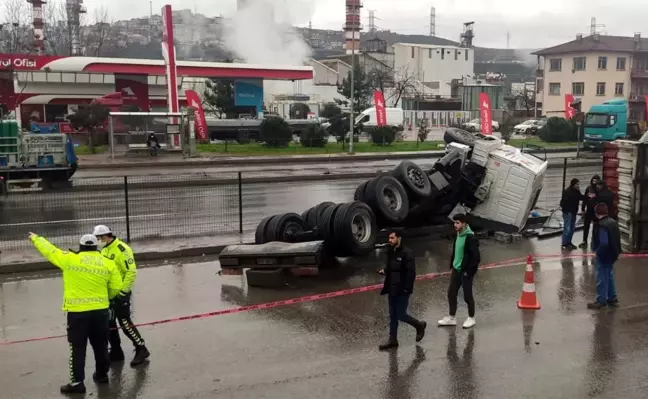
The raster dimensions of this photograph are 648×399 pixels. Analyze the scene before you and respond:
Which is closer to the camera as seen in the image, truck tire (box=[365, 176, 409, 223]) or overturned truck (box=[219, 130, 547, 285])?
overturned truck (box=[219, 130, 547, 285])

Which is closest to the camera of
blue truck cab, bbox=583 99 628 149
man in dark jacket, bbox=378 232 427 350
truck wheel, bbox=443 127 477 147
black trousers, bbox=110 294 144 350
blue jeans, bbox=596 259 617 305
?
black trousers, bbox=110 294 144 350

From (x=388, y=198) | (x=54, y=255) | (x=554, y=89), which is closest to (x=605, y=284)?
(x=388, y=198)

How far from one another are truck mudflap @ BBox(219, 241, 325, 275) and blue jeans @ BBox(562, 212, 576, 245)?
18.4 ft

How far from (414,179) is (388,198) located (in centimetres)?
88

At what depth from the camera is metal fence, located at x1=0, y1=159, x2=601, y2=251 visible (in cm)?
1448

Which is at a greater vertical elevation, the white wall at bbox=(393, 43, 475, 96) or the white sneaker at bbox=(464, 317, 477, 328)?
the white wall at bbox=(393, 43, 475, 96)

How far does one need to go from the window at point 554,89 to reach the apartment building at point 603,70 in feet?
1.29

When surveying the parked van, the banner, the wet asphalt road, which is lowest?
the wet asphalt road

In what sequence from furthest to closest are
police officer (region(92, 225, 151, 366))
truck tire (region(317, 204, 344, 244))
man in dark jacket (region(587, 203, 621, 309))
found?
truck tire (region(317, 204, 344, 244))
man in dark jacket (region(587, 203, 621, 309))
police officer (region(92, 225, 151, 366))

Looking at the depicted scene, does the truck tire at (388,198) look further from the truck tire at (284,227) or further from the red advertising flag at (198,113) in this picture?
the red advertising flag at (198,113)

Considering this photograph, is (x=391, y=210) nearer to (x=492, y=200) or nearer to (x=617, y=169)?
Answer: (x=492, y=200)

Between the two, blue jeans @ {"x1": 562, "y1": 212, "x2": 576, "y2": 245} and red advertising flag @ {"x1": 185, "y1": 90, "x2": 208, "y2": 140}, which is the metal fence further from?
red advertising flag @ {"x1": 185, "y1": 90, "x2": 208, "y2": 140}

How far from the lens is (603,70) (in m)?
75.4

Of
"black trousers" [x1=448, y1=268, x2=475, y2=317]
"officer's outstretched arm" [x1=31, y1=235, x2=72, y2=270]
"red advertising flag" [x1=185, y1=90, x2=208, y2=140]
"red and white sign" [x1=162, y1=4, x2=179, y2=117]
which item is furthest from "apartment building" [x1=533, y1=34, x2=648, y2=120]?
"officer's outstretched arm" [x1=31, y1=235, x2=72, y2=270]
